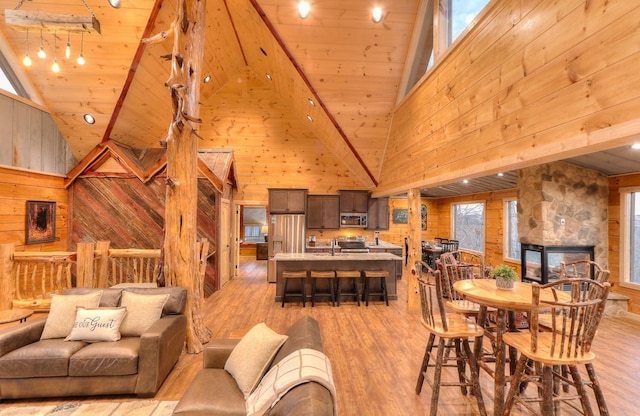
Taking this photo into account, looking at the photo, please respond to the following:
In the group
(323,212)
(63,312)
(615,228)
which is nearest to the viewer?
(63,312)

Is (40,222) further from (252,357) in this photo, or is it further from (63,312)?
(252,357)

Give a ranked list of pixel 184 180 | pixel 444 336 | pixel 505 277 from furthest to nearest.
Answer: pixel 184 180, pixel 505 277, pixel 444 336

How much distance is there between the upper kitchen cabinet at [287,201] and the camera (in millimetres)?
7828

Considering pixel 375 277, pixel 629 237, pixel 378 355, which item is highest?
pixel 629 237

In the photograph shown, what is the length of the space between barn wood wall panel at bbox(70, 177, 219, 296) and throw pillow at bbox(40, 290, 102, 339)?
315 centimetres

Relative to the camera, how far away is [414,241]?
5047 millimetres

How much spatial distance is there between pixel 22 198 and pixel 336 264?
5.47 metres

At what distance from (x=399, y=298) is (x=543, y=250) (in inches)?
105

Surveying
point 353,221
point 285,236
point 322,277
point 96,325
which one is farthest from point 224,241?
point 96,325

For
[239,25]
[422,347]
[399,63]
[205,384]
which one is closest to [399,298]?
[422,347]

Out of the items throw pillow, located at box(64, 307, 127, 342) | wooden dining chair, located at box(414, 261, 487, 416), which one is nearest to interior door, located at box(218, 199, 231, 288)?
throw pillow, located at box(64, 307, 127, 342)

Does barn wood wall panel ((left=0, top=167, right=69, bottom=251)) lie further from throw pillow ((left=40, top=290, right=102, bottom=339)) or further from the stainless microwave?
the stainless microwave

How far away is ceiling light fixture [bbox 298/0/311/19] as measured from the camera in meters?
3.91

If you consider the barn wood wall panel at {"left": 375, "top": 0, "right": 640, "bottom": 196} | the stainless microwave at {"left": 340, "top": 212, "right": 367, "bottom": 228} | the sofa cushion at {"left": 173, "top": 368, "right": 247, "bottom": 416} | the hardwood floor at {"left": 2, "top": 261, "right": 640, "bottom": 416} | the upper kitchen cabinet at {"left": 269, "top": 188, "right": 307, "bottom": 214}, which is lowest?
the hardwood floor at {"left": 2, "top": 261, "right": 640, "bottom": 416}
